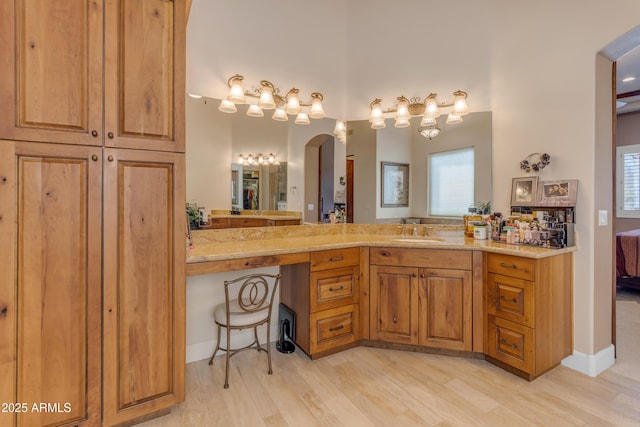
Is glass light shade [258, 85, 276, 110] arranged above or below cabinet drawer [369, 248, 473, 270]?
above

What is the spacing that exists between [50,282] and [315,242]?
5.43 ft

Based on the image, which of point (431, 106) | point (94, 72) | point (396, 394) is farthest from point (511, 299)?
point (94, 72)

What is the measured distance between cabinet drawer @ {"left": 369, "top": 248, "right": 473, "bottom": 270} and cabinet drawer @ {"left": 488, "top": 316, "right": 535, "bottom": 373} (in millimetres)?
462

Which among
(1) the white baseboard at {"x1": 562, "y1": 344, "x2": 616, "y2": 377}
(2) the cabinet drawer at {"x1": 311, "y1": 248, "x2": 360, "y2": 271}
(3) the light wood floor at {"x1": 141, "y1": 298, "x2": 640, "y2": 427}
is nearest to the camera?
(3) the light wood floor at {"x1": 141, "y1": 298, "x2": 640, "y2": 427}

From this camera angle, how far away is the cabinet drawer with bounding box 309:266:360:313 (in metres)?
2.37

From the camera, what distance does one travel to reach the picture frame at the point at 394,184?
3.12m

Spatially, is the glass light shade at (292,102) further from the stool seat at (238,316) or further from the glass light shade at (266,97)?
the stool seat at (238,316)

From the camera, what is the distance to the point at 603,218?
7.50ft

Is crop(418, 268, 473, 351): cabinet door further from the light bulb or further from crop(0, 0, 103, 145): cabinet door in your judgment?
crop(0, 0, 103, 145): cabinet door

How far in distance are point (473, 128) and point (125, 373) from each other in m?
3.17

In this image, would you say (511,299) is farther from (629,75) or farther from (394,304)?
(629,75)

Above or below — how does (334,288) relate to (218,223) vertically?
below

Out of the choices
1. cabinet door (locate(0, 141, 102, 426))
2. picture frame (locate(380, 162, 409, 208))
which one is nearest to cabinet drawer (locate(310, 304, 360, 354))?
picture frame (locate(380, 162, 409, 208))

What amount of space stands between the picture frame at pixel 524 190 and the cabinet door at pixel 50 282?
2929mm
